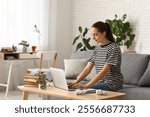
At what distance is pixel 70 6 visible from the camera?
682cm

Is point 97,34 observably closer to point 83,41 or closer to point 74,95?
point 74,95

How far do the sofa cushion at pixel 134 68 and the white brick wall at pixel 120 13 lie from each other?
1499 mm

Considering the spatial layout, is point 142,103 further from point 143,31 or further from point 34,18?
point 34,18

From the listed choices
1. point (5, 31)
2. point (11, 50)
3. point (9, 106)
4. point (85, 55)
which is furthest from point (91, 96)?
point (5, 31)

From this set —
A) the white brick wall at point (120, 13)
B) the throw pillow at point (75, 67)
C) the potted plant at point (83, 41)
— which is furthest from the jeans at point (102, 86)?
the potted plant at point (83, 41)

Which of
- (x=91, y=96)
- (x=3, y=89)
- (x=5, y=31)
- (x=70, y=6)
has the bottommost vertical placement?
(x=3, y=89)

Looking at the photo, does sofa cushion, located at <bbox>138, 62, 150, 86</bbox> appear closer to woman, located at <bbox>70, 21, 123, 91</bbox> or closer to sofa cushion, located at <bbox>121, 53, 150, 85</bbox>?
sofa cushion, located at <bbox>121, 53, 150, 85</bbox>

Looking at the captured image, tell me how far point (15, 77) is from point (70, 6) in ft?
5.91

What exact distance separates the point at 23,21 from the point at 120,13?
169 cm

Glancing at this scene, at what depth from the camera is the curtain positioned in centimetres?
583

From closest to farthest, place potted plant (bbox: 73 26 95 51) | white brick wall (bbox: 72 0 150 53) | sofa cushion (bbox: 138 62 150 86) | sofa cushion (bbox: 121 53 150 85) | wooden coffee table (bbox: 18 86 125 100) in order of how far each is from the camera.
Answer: wooden coffee table (bbox: 18 86 125 100) → sofa cushion (bbox: 138 62 150 86) → sofa cushion (bbox: 121 53 150 85) → white brick wall (bbox: 72 0 150 53) → potted plant (bbox: 73 26 95 51)

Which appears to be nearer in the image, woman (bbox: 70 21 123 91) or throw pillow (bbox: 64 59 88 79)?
woman (bbox: 70 21 123 91)

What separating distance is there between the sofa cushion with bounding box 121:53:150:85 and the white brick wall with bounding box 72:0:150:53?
150cm

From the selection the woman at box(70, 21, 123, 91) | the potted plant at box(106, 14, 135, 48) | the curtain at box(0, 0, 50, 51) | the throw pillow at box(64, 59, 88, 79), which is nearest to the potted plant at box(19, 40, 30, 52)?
the curtain at box(0, 0, 50, 51)
